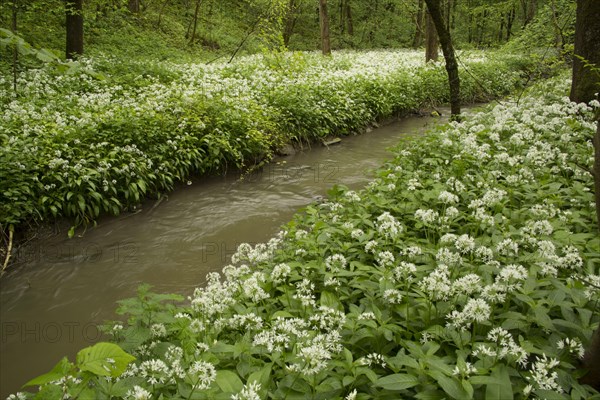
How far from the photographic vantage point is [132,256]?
244 inches

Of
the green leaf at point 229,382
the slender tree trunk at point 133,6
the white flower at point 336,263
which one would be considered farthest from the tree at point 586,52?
the slender tree trunk at point 133,6

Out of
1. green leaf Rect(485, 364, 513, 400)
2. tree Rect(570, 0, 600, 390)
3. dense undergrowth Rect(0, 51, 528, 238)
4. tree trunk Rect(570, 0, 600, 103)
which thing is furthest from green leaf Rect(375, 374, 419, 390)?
tree trunk Rect(570, 0, 600, 103)

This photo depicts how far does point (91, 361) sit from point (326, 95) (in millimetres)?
11224

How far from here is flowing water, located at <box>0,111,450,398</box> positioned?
456 cm

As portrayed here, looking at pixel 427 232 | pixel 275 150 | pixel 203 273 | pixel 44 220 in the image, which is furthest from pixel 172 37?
pixel 427 232

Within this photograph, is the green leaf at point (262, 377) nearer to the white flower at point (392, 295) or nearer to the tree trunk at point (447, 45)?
the white flower at point (392, 295)

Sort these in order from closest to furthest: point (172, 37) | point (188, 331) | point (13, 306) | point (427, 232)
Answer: point (188, 331) → point (427, 232) → point (13, 306) → point (172, 37)

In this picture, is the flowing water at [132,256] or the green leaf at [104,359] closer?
the green leaf at [104,359]

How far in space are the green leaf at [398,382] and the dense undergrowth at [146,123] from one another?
8.06ft

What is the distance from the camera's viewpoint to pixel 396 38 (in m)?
42.0

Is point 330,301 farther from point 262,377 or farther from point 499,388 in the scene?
point 499,388

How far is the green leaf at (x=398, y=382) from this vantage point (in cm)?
238

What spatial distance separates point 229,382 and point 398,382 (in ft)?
3.30

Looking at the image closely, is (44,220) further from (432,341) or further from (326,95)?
(326,95)
